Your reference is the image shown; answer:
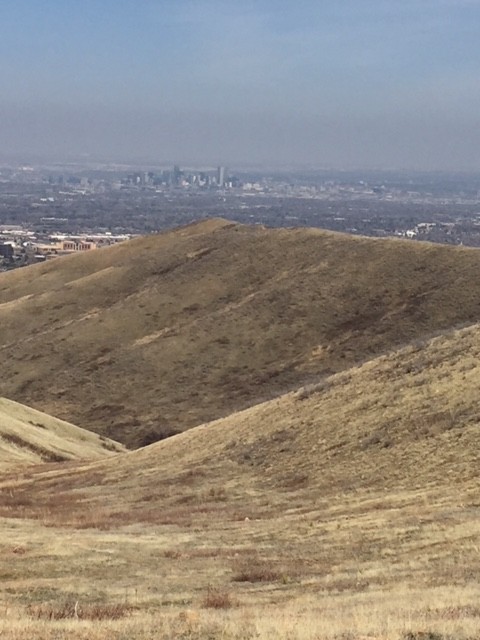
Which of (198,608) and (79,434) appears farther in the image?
(79,434)

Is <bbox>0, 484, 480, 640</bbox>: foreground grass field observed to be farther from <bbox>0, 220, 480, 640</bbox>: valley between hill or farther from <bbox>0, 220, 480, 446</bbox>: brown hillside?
<bbox>0, 220, 480, 446</bbox>: brown hillside

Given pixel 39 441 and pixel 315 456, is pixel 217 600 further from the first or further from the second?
pixel 39 441

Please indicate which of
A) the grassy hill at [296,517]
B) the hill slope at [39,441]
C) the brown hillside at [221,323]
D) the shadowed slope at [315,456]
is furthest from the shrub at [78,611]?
the brown hillside at [221,323]

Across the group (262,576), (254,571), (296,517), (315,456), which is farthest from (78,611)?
(315,456)

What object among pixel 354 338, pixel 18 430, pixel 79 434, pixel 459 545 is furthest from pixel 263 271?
pixel 459 545

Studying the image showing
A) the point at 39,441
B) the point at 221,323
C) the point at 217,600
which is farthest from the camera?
the point at 221,323

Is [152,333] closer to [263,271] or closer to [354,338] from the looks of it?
[263,271]
